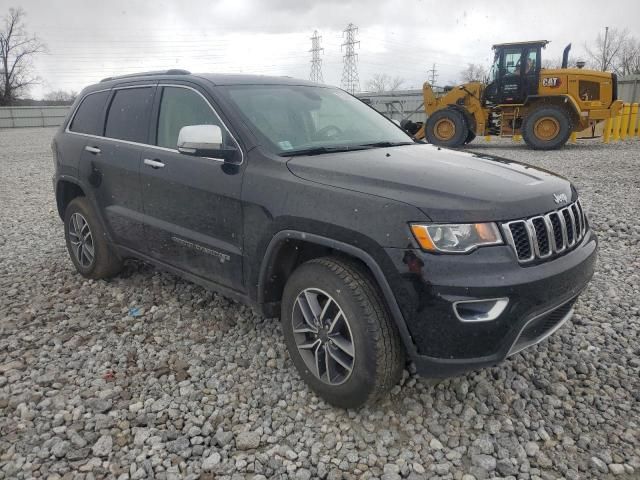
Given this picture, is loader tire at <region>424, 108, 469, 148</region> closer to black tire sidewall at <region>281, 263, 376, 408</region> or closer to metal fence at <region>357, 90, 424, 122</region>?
metal fence at <region>357, 90, 424, 122</region>

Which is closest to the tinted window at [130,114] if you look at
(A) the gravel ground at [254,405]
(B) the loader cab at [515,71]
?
(A) the gravel ground at [254,405]

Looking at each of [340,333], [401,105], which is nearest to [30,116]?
[401,105]

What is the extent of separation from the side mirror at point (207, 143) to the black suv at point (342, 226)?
0.03 ft

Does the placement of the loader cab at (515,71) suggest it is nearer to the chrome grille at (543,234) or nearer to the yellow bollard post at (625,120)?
the yellow bollard post at (625,120)

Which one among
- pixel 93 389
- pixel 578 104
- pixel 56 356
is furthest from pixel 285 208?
pixel 578 104

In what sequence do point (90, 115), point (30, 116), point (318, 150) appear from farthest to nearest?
1. point (30, 116)
2. point (90, 115)
3. point (318, 150)

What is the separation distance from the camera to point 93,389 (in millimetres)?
3023

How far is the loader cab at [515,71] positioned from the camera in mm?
13453

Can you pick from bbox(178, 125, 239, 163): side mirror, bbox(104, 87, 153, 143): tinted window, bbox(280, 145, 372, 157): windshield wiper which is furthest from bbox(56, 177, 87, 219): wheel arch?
bbox(280, 145, 372, 157): windshield wiper

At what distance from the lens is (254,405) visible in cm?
287

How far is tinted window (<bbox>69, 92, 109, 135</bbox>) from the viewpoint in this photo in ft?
14.5

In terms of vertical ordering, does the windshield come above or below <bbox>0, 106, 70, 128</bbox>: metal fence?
below

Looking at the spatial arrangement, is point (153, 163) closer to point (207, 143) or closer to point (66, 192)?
point (207, 143)

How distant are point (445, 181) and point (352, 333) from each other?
2.92 ft
